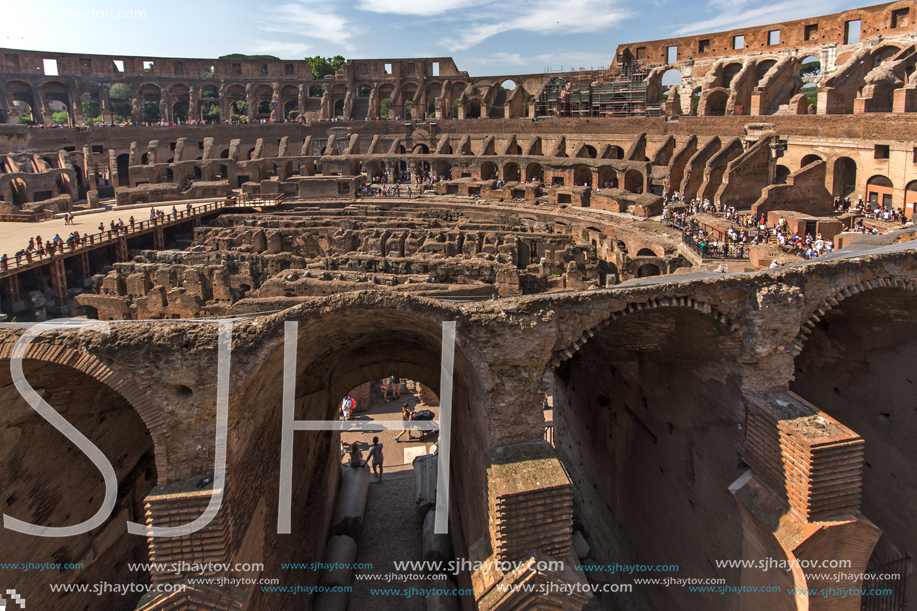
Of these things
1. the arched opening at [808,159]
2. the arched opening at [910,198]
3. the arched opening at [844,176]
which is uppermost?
the arched opening at [808,159]

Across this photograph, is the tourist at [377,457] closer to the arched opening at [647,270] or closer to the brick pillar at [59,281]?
the arched opening at [647,270]

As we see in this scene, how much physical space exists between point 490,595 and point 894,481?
735 centimetres

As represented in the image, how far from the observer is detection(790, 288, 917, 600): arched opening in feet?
30.0

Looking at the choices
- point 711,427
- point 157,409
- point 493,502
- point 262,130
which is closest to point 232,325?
point 157,409

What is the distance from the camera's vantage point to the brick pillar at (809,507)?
6.96 m

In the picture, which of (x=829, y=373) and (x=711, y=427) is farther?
(x=829, y=373)

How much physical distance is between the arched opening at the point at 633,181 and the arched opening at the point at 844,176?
346 inches

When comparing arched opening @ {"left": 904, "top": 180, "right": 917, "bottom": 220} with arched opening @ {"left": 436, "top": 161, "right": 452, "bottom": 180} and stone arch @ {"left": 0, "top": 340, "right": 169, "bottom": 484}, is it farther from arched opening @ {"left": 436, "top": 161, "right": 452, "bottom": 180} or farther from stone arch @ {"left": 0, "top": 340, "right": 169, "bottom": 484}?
arched opening @ {"left": 436, "top": 161, "right": 452, "bottom": 180}

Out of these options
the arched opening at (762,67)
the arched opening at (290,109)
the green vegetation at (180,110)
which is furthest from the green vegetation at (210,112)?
the arched opening at (762,67)

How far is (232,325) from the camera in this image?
676 centimetres

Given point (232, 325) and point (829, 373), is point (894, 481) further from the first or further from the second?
point (232, 325)

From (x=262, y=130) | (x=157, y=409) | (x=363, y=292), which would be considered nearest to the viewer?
(x=157, y=409)

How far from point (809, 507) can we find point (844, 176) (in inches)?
904

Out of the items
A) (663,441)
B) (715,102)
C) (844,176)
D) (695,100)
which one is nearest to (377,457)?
(663,441)
